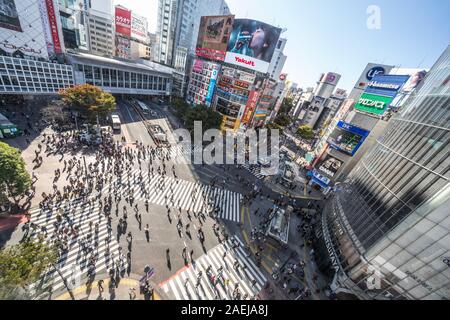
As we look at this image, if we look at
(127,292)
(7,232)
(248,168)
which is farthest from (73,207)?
(248,168)

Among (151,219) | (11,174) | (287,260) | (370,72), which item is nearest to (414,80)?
(370,72)

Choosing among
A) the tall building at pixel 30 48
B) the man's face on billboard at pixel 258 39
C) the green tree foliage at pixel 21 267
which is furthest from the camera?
the man's face on billboard at pixel 258 39

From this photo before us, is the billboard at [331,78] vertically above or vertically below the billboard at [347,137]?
above

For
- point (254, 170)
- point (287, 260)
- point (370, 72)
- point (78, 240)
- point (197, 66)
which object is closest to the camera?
point (78, 240)

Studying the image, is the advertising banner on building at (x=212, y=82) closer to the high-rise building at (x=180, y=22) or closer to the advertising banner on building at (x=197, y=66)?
the advertising banner on building at (x=197, y=66)

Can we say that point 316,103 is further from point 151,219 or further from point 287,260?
point 151,219

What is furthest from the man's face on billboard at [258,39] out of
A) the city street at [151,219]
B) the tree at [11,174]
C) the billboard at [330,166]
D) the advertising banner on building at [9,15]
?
the tree at [11,174]
